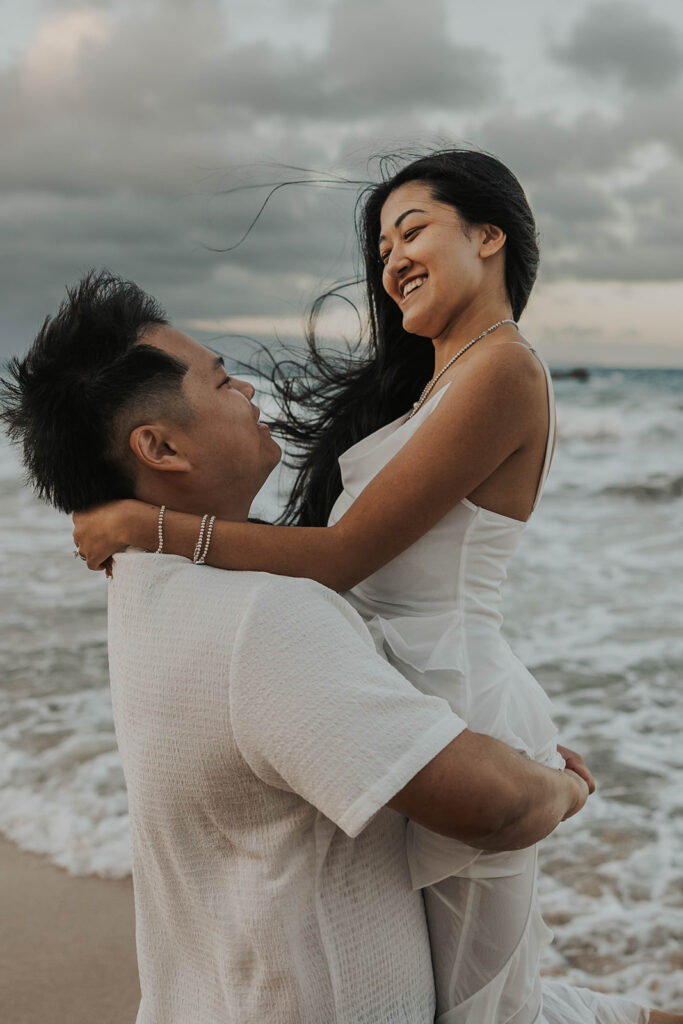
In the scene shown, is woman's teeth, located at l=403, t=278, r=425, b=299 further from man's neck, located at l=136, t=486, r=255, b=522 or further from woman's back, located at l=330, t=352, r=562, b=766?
man's neck, located at l=136, t=486, r=255, b=522

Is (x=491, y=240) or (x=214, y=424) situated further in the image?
(x=491, y=240)

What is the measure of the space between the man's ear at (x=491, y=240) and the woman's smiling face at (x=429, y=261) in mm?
12

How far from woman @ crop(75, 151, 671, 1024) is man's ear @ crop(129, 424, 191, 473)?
90 millimetres

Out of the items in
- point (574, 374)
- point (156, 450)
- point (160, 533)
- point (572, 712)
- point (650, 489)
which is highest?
point (156, 450)

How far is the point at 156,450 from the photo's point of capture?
180 centimetres

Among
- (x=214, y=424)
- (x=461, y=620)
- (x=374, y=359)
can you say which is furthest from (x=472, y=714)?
(x=374, y=359)

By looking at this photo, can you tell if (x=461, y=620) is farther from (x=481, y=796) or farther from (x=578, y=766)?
(x=481, y=796)

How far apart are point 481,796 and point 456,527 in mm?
772

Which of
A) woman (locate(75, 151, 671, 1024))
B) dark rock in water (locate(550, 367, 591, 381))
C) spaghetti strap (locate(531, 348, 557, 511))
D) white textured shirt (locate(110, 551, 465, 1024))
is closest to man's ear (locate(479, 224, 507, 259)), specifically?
woman (locate(75, 151, 671, 1024))

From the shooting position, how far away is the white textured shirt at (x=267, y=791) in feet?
4.63

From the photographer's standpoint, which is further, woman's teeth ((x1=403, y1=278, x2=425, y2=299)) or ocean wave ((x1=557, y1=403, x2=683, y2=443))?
ocean wave ((x1=557, y1=403, x2=683, y2=443))

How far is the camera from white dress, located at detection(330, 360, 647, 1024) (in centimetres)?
178

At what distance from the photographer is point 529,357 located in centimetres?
221

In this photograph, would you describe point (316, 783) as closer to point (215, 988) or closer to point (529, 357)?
point (215, 988)
